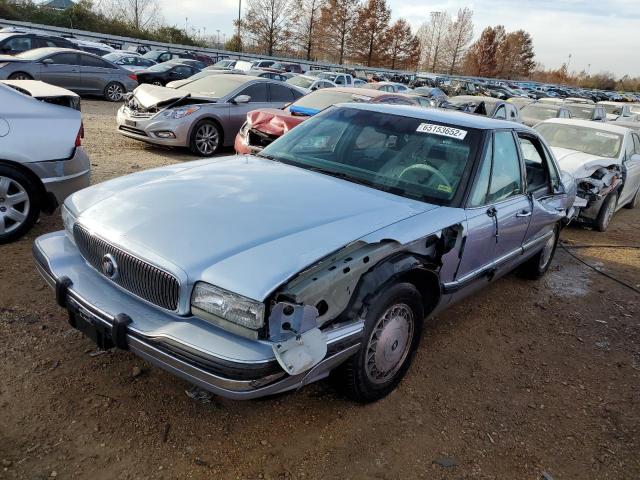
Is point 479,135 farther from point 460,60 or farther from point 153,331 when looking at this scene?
A: point 460,60

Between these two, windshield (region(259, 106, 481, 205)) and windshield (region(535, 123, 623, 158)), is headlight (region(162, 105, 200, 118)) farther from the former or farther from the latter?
windshield (region(535, 123, 623, 158))

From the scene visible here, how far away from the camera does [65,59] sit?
14539 millimetres

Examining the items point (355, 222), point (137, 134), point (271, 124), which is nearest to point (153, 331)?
point (355, 222)

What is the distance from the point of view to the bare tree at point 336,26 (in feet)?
188

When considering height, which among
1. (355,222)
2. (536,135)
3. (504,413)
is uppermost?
(536,135)

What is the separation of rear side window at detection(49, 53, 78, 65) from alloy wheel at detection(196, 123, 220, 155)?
771 cm

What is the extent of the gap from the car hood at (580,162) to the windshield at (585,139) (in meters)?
0.32

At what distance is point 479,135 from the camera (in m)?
3.67

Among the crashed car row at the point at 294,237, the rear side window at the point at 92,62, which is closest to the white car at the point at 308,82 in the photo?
the rear side window at the point at 92,62

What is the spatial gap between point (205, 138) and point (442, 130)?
6.55 meters

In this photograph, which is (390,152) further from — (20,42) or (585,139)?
(20,42)

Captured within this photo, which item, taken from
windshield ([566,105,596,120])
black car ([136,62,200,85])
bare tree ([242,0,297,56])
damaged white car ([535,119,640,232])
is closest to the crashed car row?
damaged white car ([535,119,640,232])

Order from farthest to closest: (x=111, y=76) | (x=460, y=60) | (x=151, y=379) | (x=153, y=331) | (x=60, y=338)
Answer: (x=460, y=60), (x=111, y=76), (x=60, y=338), (x=151, y=379), (x=153, y=331)

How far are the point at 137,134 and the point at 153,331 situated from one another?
7.54 meters
